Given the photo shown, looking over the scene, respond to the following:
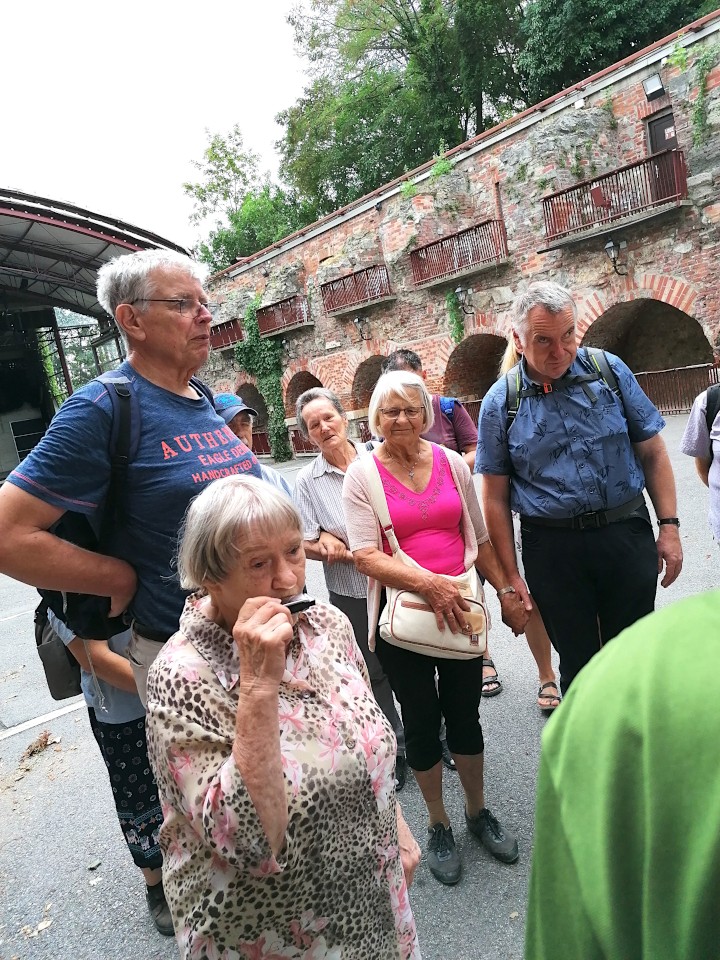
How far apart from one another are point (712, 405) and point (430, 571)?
1606mm

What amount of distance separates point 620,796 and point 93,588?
1.48m

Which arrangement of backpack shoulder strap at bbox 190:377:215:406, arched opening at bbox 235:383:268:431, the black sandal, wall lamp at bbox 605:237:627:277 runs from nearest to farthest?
backpack shoulder strap at bbox 190:377:215:406 → the black sandal → wall lamp at bbox 605:237:627:277 → arched opening at bbox 235:383:268:431

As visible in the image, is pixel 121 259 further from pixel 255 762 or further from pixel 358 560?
pixel 255 762

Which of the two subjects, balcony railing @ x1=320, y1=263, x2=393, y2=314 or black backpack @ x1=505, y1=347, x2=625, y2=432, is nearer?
black backpack @ x1=505, y1=347, x2=625, y2=432

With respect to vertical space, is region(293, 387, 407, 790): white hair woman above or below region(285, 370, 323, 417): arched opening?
below

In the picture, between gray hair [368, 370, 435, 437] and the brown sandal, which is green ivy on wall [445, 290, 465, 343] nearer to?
the brown sandal

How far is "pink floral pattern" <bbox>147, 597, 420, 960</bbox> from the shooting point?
117 centimetres

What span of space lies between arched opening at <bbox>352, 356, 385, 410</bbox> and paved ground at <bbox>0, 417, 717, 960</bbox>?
47.7 feet

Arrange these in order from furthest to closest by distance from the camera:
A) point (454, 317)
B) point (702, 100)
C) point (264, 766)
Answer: point (454, 317)
point (702, 100)
point (264, 766)

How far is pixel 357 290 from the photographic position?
1725 centimetres

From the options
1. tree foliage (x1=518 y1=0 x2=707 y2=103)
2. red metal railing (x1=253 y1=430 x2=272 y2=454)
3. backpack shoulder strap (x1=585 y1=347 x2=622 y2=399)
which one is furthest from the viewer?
red metal railing (x1=253 y1=430 x2=272 y2=454)

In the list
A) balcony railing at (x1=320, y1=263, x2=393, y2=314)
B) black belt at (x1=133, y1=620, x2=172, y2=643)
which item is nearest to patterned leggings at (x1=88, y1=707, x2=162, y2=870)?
black belt at (x1=133, y1=620, x2=172, y2=643)

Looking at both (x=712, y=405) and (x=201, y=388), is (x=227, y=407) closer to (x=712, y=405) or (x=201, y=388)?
(x=201, y=388)

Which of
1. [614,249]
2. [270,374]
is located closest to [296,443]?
[270,374]
